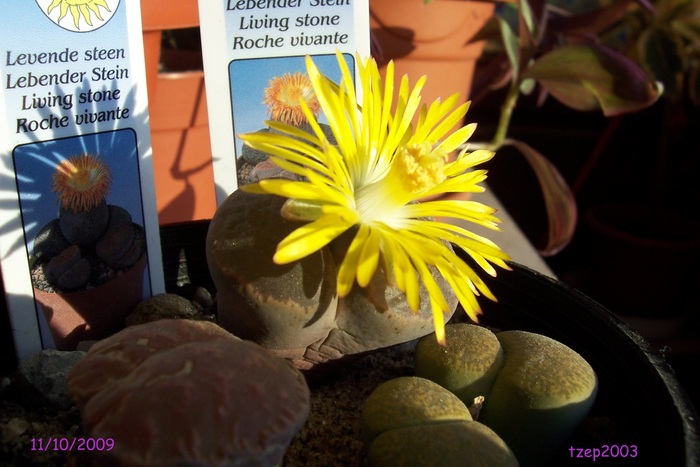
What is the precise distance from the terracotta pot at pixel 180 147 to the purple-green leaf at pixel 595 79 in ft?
1.69

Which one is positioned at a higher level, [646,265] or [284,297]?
[284,297]

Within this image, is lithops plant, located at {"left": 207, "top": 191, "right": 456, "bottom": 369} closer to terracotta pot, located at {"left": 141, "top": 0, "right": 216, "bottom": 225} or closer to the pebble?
the pebble

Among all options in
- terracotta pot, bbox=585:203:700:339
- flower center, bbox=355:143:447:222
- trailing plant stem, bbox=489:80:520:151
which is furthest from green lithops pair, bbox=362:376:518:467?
terracotta pot, bbox=585:203:700:339

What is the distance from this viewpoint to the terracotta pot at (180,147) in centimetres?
93

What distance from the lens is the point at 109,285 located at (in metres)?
0.69

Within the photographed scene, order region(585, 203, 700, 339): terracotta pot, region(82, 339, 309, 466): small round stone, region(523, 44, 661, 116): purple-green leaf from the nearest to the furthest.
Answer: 1. region(82, 339, 309, 466): small round stone
2. region(523, 44, 661, 116): purple-green leaf
3. region(585, 203, 700, 339): terracotta pot

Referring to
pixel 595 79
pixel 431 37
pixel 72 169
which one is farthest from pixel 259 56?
pixel 595 79

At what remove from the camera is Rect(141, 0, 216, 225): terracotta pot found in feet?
3.06

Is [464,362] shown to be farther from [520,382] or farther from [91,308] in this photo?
[91,308]

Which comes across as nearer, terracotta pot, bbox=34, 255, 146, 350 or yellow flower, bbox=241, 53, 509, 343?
yellow flower, bbox=241, 53, 509, 343

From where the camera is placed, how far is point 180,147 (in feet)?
3.19

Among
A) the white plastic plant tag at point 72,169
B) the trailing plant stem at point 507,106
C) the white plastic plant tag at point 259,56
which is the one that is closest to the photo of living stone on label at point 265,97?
the white plastic plant tag at point 259,56

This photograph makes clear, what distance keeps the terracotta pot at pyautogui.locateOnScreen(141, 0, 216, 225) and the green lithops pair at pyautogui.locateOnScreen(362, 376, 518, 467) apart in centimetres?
52

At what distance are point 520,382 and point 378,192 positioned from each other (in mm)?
201
